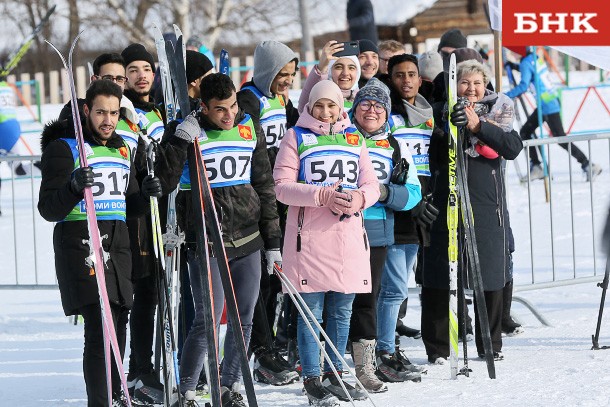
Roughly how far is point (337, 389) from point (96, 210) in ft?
4.83

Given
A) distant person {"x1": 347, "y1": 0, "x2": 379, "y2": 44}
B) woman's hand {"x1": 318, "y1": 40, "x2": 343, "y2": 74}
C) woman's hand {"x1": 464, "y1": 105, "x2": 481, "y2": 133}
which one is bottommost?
woman's hand {"x1": 464, "y1": 105, "x2": 481, "y2": 133}

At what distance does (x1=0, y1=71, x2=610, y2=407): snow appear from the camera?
5.91 m

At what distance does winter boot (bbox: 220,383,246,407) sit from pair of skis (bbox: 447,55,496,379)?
1.21 meters

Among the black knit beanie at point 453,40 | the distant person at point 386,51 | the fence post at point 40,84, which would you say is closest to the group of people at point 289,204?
the distant person at point 386,51

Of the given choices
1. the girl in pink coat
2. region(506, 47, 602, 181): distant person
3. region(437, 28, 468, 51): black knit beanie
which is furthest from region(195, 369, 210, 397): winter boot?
region(506, 47, 602, 181): distant person

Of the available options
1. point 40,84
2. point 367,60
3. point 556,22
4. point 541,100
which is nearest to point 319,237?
point 367,60

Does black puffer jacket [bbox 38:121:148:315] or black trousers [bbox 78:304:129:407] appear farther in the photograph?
black trousers [bbox 78:304:129:407]

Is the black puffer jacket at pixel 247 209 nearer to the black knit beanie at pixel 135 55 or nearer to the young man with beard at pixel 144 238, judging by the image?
the young man with beard at pixel 144 238

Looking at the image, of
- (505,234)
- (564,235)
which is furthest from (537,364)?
(564,235)

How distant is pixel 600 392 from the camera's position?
5.79m

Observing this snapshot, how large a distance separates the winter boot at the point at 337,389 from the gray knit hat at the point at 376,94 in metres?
1.39

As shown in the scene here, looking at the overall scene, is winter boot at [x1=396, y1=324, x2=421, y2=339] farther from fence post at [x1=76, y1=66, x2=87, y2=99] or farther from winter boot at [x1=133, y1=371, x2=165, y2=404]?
fence post at [x1=76, y1=66, x2=87, y2=99]

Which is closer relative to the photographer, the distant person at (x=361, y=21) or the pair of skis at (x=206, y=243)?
the pair of skis at (x=206, y=243)

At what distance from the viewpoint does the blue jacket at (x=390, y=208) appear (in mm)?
6117
